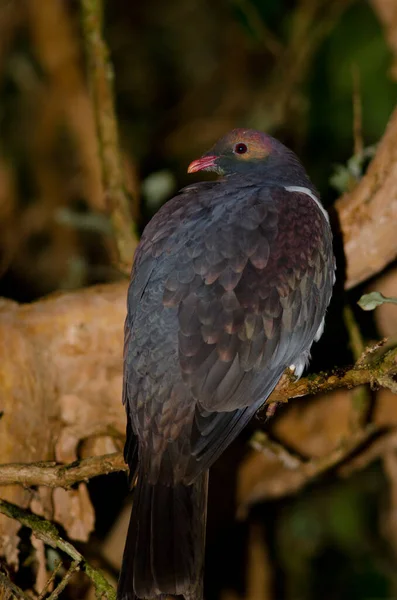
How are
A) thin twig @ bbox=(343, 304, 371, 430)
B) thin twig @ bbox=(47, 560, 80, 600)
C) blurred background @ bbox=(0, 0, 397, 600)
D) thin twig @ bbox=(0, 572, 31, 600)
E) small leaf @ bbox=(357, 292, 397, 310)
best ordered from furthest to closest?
blurred background @ bbox=(0, 0, 397, 600), thin twig @ bbox=(343, 304, 371, 430), small leaf @ bbox=(357, 292, 397, 310), thin twig @ bbox=(0, 572, 31, 600), thin twig @ bbox=(47, 560, 80, 600)

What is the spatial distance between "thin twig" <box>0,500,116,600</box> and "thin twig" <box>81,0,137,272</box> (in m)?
1.39

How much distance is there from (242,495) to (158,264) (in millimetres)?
1925

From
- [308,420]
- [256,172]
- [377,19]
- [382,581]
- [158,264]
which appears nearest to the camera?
[158,264]

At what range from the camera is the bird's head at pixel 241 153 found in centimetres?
389

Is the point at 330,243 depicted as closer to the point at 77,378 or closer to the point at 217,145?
the point at 217,145

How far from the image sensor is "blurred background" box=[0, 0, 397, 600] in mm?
4531

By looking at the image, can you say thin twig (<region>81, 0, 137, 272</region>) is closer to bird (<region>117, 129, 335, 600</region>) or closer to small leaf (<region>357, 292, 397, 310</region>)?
bird (<region>117, 129, 335, 600</region>)

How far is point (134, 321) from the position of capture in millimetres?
3166

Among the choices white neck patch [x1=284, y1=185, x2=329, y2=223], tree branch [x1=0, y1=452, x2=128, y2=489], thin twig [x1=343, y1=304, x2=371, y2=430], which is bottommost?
thin twig [x1=343, y1=304, x2=371, y2=430]

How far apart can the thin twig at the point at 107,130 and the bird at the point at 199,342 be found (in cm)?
66

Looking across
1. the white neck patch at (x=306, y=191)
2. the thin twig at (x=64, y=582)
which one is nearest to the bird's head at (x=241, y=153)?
the white neck patch at (x=306, y=191)

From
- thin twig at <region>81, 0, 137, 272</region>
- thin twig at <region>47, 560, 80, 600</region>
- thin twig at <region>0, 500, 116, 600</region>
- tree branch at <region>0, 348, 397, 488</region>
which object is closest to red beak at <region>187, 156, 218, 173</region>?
thin twig at <region>81, 0, 137, 272</region>

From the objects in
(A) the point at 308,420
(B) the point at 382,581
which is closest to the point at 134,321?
(A) the point at 308,420

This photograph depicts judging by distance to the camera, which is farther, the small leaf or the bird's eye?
the bird's eye
